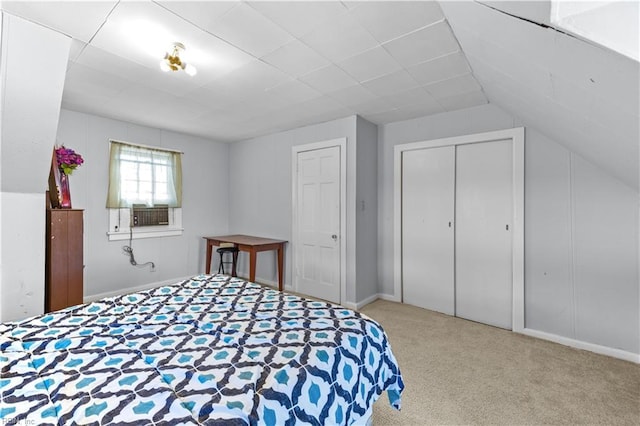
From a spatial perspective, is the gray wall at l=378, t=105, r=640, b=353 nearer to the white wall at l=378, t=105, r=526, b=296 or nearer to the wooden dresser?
the white wall at l=378, t=105, r=526, b=296

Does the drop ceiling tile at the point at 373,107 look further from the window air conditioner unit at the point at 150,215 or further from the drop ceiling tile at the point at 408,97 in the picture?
the window air conditioner unit at the point at 150,215

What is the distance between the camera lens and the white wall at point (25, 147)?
1.74 meters

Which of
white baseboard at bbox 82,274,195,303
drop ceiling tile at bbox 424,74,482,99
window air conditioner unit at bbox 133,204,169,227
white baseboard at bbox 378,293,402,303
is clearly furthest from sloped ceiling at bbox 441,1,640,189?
white baseboard at bbox 82,274,195,303

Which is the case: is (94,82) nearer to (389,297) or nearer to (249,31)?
(249,31)

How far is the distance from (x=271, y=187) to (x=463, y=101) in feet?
9.23

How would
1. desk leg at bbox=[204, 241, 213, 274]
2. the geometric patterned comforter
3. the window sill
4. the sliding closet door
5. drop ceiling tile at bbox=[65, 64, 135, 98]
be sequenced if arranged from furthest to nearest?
desk leg at bbox=[204, 241, 213, 274]
the window sill
the sliding closet door
drop ceiling tile at bbox=[65, 64, 135, 98]
the geometric patterned comforter

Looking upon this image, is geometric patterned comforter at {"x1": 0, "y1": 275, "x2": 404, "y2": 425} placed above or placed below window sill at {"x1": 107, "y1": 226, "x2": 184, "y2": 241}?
below

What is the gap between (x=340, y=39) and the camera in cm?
194

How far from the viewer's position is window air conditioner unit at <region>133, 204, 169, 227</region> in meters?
4.02

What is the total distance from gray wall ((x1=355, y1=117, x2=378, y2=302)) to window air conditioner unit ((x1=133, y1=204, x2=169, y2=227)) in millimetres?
2907

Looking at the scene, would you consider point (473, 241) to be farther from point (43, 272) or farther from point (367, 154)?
point (43, 272)

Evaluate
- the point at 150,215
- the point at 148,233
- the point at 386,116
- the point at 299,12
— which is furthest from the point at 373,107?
the point at 148,233

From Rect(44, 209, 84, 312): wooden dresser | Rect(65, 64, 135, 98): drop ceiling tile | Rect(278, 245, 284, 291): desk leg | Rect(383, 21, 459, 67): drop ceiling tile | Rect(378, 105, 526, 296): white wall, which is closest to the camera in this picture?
Rect(383, 21, 459, 67): drop ceiling tile

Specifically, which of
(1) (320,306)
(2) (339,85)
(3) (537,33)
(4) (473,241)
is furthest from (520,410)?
(2) (339,85)
